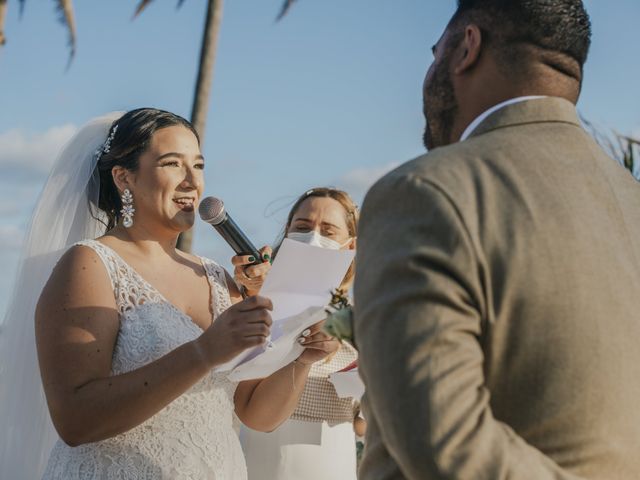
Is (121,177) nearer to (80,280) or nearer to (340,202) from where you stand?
(80,280)

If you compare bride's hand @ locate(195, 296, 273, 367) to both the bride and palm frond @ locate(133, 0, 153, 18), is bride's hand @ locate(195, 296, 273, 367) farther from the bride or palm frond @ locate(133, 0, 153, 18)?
palm frond @ locate(133, 0, 153, 18)

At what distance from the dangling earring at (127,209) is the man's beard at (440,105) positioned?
76.3 inches

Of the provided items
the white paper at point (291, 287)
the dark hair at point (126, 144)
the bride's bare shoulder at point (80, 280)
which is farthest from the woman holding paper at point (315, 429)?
the bride's bare shoulder at point (80, 280)

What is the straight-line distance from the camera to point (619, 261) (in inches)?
69.4

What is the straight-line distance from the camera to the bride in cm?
307

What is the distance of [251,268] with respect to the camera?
3.87 metres

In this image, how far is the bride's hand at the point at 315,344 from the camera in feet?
11.6

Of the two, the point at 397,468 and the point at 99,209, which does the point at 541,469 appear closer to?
the point at 397,468

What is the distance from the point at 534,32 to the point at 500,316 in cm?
73

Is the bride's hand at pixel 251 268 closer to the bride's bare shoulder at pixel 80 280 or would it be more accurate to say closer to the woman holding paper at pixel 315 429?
the bride's bare shoulder at pixel 80 280

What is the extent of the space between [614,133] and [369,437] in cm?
549

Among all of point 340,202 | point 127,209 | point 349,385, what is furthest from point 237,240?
point 340,202

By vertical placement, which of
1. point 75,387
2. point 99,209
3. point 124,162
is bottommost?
point 75,387

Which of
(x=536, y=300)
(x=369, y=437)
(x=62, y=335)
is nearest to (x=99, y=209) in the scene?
(x=62, y=335)
